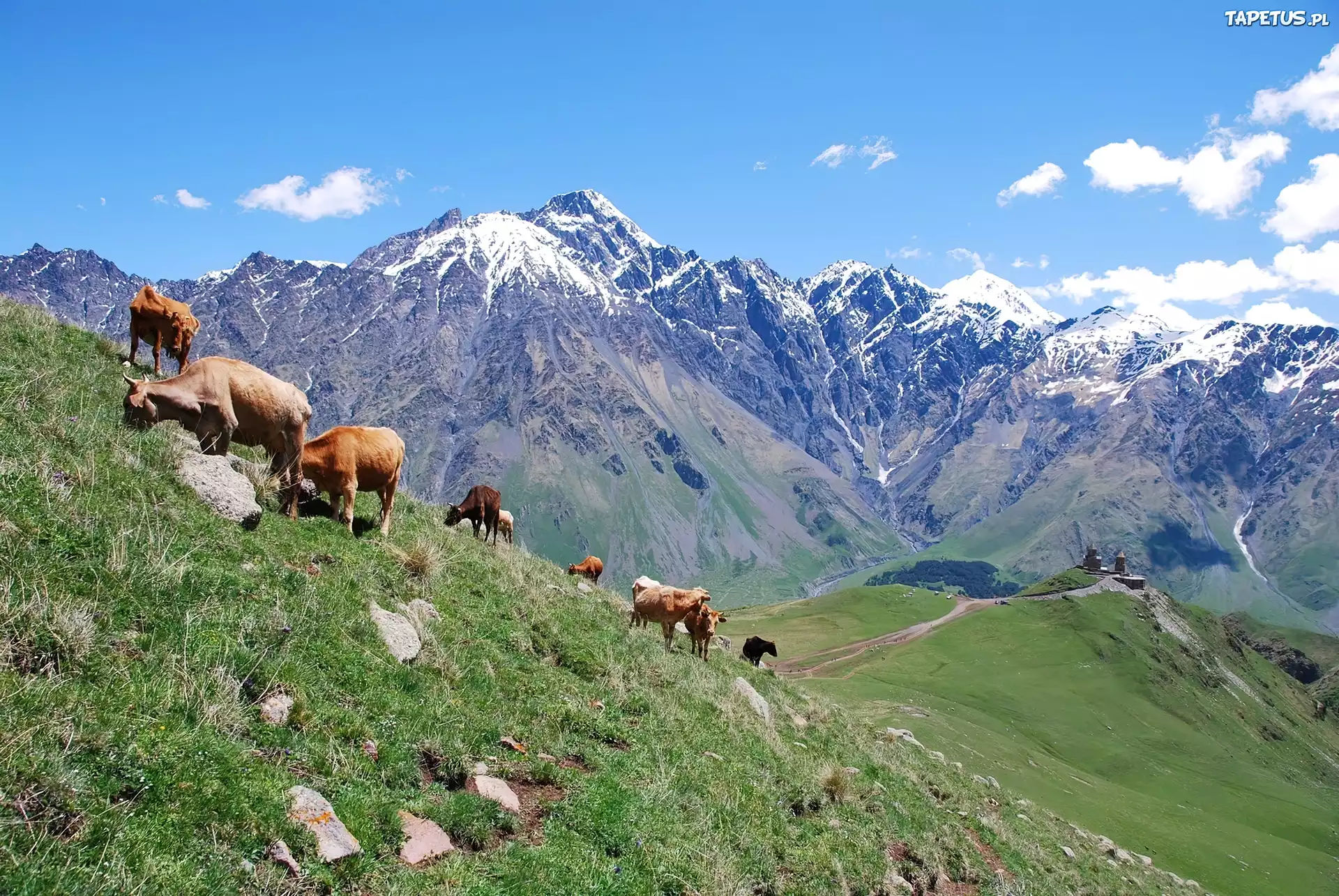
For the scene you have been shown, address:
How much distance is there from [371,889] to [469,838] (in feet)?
5.69

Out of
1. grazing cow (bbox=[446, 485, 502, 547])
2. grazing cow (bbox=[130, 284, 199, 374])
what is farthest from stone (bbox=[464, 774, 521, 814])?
grazing cow (bbox=[446, 485, 502, 547])

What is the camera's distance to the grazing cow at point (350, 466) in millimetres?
15164

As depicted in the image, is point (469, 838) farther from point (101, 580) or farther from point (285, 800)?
point (101, 580)

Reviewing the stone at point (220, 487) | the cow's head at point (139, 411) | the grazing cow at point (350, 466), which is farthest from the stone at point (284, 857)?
the cow's head at point (139, 411)

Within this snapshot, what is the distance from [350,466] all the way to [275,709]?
753 cm

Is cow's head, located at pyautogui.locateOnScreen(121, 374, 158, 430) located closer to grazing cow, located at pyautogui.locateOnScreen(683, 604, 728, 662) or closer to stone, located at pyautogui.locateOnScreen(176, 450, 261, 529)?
stone, located at pyautogui.locateOnScreen(176, 450, 261, 529)

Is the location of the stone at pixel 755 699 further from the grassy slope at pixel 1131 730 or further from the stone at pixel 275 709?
the grassy slope at pixel 1131 730

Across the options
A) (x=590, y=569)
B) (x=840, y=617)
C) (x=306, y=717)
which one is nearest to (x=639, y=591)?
(x=590, y=569)

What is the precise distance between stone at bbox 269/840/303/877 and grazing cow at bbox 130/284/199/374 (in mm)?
17007

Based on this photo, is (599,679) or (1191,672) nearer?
(599,679)

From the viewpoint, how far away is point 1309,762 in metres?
106

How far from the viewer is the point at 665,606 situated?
78.6ft

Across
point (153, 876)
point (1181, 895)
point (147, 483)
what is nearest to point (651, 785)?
point (153, 876)

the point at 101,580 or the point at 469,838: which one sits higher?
the point at 101,580
